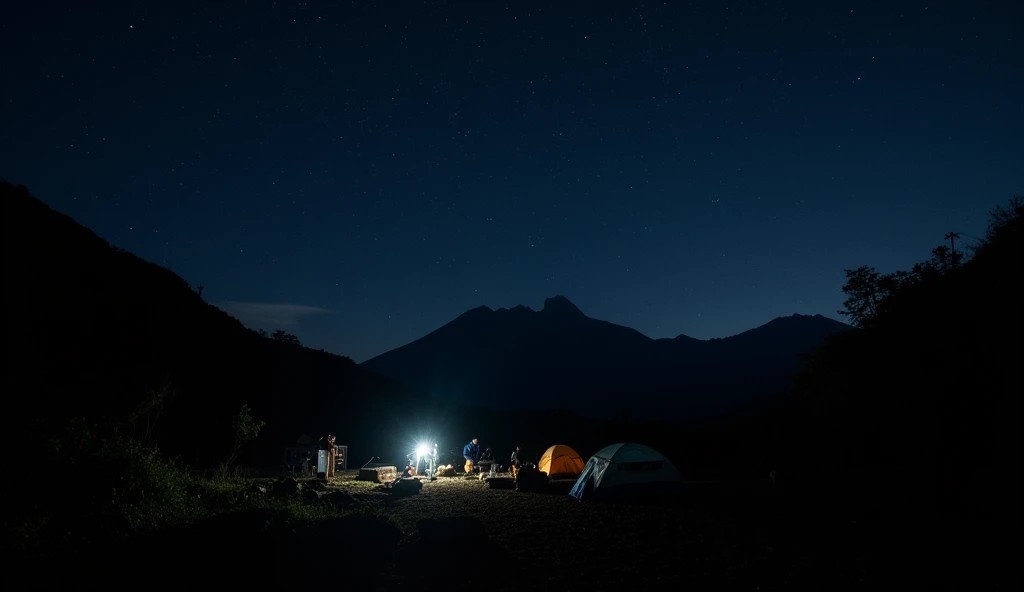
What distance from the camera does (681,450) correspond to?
3497 cm

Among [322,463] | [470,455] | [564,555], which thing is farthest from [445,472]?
[564,555]

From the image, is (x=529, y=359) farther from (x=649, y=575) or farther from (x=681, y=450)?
(x=649, y=575)

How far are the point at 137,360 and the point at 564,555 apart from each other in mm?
33681

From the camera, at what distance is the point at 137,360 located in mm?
33562

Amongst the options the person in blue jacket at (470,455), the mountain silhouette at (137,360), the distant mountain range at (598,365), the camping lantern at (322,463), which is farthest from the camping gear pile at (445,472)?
the distant mountain range at (598,365)

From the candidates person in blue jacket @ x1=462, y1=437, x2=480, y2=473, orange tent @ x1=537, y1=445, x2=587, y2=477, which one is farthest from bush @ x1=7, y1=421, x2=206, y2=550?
person in blue jacket @ x1=462, y1=437, x2=480, y2=473

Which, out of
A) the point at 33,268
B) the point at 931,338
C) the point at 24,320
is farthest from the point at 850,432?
the point at 33,268

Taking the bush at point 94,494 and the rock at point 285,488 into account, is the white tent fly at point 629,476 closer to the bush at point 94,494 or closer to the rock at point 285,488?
the rock at point 285,488

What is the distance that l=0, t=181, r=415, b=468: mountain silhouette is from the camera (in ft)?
56.8

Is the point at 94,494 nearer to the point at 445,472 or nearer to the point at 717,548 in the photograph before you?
the point at 717,548

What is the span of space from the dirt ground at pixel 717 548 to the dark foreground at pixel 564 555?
0.03 metres

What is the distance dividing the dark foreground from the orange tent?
11.0m

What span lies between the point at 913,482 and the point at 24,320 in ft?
117

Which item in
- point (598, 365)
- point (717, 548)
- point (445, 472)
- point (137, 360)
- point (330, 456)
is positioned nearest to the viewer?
point (717, 548)
